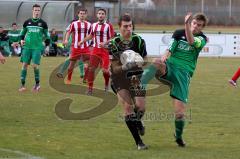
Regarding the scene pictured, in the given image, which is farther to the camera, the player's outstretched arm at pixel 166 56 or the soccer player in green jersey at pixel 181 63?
the soccer player in green jersey at pixel 181 63

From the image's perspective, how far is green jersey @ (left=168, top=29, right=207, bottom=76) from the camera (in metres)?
9.42

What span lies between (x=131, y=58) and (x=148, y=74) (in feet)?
4.53

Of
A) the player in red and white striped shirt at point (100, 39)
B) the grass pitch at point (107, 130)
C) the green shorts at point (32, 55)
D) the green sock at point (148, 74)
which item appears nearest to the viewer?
the grass pitch at point (107, 130)

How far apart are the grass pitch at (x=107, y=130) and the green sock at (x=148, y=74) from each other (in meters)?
0.85

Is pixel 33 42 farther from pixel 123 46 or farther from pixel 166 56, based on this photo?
pixel 166 56

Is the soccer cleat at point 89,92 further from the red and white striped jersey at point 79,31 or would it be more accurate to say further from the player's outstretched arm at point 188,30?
the player's outstretched arm at point 188,30

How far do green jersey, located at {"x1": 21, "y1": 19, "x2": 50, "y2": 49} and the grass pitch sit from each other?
1.21 meters

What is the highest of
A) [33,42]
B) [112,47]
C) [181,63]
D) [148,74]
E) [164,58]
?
[112,47]

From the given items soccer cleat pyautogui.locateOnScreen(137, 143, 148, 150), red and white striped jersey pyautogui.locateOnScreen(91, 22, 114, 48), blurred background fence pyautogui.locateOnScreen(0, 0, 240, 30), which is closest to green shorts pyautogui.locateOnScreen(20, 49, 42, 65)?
red and white striped jersey pyautogui.locateOnScreen(91, 22, 114, 48)

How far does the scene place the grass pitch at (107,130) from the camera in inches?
351

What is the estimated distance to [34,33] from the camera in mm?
17531

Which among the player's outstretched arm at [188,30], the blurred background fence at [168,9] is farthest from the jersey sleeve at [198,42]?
the blurred background fence at [168,9]

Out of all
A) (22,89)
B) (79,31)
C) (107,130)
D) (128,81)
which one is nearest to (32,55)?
(22,89)

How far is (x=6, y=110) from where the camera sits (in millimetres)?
13242
